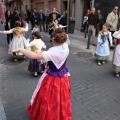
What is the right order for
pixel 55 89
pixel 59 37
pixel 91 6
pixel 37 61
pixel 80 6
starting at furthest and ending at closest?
pixel 80 6
pixel 91 6
pixel 37 61
pixel 55 89
pixel 59 37

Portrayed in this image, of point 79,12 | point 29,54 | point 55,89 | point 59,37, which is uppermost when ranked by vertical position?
point 79,12

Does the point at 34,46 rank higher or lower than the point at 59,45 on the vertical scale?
lower

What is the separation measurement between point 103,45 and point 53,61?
4351 mm

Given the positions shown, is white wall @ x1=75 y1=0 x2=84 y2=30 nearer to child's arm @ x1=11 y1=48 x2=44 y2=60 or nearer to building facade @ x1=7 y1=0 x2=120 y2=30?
building facade @ x1=7 y1=0 x2=120 y2=30

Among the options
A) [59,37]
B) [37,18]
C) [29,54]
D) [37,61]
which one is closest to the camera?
[29,54]

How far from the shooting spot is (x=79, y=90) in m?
4.84

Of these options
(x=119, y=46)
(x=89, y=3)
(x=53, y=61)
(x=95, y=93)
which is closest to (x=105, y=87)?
(x=95, y=93)

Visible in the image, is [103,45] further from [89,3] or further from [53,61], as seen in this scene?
[89,3]

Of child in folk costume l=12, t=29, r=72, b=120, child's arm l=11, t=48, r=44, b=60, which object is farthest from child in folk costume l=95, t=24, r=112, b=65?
child's arm l=11, t=48, r=44, b=60

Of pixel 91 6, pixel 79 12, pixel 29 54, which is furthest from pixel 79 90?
pixel 79 12

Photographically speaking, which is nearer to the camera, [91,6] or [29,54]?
[29,54]

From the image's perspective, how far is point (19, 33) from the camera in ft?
22.9

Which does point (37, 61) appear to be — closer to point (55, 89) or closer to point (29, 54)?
point (55, 89)

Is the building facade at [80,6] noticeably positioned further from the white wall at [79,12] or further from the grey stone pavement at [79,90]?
the grey stone pavement at [79,90]
